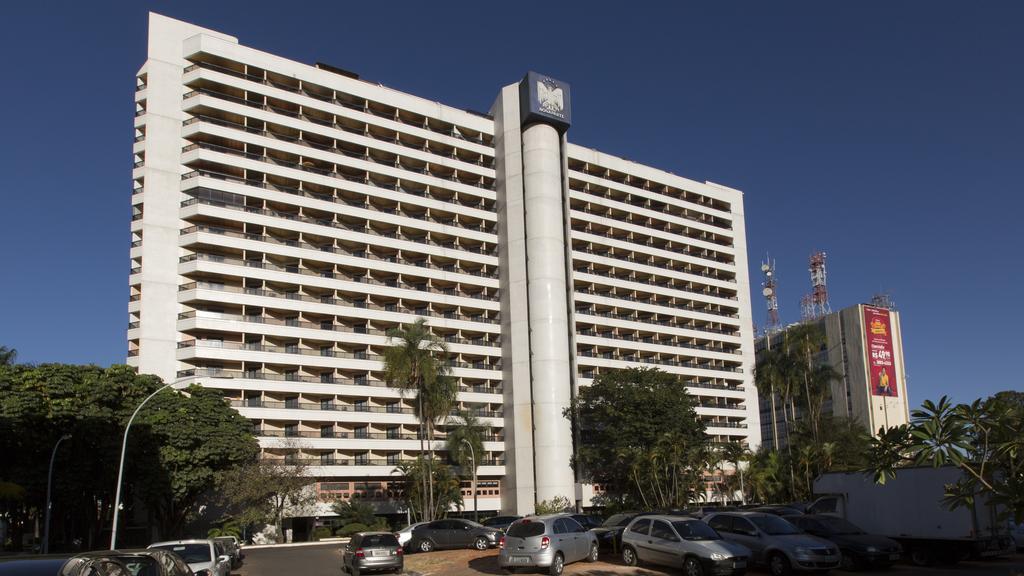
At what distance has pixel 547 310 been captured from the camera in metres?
82.6

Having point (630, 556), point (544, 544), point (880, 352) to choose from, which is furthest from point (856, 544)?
point (880, 352)

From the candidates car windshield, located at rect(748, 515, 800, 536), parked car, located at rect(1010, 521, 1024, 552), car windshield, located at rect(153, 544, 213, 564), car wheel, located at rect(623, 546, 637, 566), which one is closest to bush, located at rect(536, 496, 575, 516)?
parked car, located at rect(1010, 521, 1024, 552)

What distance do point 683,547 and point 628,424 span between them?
54.8 m

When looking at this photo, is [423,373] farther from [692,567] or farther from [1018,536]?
[692,567]

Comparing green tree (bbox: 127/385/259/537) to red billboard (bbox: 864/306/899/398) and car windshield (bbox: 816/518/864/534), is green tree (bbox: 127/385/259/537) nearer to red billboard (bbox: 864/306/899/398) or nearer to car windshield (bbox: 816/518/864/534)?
car windshield (bbox: 816/518/864/534)

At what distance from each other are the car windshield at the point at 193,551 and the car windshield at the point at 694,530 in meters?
13.1

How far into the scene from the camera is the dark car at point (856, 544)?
24.2m

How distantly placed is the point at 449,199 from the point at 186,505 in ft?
139

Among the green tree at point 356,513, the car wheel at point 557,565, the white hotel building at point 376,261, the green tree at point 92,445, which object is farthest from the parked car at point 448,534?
the white hotel building at point 376,261

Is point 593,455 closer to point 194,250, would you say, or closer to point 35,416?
point 194,250

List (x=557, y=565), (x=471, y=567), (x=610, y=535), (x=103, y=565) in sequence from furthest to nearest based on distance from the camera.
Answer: (x=610, y=535) → (x=471, y=567) → (x=557, y=565) → (x=103, y=565)

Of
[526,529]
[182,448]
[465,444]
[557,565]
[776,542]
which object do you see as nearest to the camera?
[776,542]

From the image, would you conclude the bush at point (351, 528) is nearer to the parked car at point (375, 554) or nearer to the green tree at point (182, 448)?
the green tree at point (182, 448)

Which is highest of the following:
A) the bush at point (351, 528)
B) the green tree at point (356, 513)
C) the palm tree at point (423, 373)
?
the palm tree at point (423, 373)
